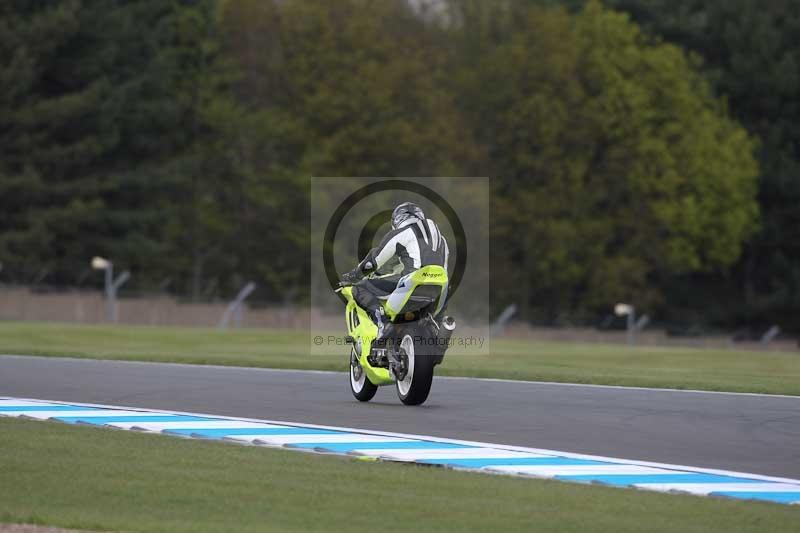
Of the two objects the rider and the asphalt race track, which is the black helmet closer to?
the rider

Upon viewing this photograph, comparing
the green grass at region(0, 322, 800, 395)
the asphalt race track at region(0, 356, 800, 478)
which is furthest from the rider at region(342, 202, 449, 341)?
the green grass at region(0, 322, 800, 395)

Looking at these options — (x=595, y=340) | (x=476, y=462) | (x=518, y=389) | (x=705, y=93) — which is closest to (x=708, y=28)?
(x=705, y=93)

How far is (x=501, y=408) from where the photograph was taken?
1584 cm

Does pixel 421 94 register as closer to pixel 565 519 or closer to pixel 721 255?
pixel 721 255

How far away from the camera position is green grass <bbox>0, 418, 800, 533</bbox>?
30.0ft

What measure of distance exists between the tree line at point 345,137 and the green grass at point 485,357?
65.1 feet

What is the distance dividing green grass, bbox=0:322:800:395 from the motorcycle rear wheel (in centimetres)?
416

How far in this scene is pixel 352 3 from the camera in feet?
202

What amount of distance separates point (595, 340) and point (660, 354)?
847 inches

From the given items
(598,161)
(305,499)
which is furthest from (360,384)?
(598,161)

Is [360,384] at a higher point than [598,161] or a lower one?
higher

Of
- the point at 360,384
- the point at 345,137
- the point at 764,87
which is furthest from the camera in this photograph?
the point at 764,87

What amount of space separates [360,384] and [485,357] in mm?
12592

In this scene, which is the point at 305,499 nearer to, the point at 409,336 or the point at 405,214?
the point at 409,336
